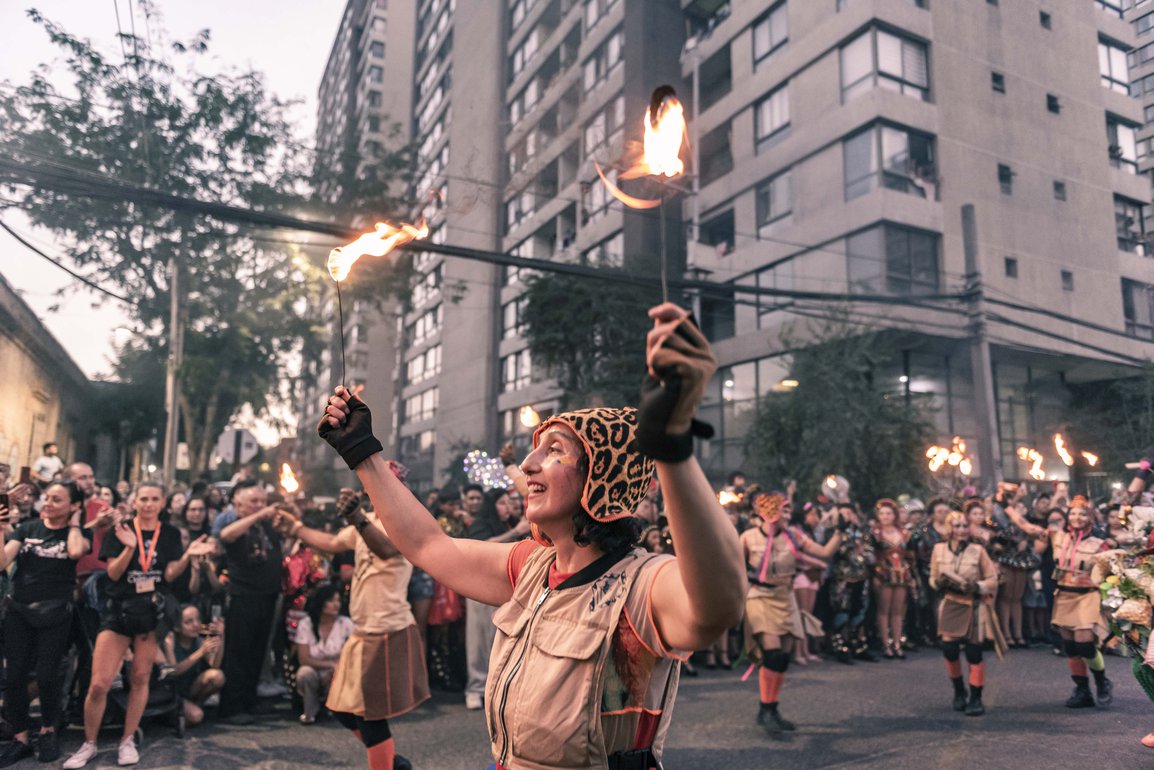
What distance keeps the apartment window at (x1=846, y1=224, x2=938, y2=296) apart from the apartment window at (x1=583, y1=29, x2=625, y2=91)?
13.8 m

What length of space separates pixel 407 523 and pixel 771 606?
215 inches

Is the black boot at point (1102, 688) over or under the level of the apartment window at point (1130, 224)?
under

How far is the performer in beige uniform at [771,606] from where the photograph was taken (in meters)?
6.91

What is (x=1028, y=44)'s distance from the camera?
22.8 metres

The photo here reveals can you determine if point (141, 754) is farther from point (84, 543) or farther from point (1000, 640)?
point (1000, 640)

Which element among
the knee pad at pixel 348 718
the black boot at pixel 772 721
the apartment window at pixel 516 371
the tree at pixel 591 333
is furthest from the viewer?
the apartment window at pixel 516 371

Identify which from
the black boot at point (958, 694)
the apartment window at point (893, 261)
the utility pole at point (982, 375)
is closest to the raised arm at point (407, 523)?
the black boot at point (958, 694)

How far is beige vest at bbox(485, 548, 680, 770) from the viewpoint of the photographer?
2.00 meters

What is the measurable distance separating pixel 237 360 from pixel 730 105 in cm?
1850

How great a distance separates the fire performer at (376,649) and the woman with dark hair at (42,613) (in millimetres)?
1881

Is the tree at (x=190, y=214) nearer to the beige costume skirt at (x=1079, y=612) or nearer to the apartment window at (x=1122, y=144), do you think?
A: the beige costume skirt at (x=1079, y=612)

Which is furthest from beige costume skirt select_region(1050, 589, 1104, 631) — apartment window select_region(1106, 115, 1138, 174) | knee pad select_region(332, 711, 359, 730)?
apartment window select_region(1106, 115, 1138, 174)

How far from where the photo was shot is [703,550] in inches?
60.6

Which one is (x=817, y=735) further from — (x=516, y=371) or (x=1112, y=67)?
(x=516, y=371)
